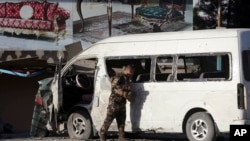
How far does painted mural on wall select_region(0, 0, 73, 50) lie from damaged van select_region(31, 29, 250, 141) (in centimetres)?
970

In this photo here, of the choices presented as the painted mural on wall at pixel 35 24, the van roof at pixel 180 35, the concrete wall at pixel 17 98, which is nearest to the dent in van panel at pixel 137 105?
the van roof at pixel 180 35

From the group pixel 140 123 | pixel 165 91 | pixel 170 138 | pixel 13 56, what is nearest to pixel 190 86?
pixel 165 91

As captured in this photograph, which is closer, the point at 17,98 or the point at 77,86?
the point at 77,86

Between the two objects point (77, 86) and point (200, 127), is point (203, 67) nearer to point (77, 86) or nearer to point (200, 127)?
point (200, 127)

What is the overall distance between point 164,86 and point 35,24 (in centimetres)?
1279

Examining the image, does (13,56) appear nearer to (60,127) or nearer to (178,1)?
(178,1)

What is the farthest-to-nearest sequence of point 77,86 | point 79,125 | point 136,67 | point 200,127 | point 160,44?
point 77,86 → point 79,125 → point 136,67 → point 160,44 → point 200,127

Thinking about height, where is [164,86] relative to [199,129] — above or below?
above

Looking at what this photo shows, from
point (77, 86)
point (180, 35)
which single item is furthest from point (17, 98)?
point (180, 35)

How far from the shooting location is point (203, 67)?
39.0ft

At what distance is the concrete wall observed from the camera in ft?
70.4

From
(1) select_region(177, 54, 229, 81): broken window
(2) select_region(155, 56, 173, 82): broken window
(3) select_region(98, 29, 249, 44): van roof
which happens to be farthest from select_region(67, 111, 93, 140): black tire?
(1) select_region(177, 54, 229, 81): broken window

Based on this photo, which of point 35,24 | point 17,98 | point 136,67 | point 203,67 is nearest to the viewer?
point 203,67

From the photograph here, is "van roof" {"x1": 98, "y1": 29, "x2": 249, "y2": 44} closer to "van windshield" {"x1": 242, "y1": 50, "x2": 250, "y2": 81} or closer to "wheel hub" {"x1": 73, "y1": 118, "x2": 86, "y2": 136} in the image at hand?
"van windshield" {"x1": 242, "y1": 50, "x2": 250, "y2": 81}
